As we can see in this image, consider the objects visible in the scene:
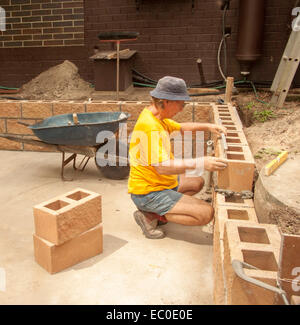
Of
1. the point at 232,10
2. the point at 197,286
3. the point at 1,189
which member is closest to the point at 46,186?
the point at 1,189

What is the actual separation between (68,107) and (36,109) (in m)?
0.53

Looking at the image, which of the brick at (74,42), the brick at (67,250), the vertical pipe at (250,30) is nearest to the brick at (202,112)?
the vertical pipe at (250,30)

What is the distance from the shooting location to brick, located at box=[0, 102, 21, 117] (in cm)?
577

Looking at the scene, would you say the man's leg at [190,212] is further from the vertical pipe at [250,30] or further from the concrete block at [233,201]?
the vertical pipe at [250,30]

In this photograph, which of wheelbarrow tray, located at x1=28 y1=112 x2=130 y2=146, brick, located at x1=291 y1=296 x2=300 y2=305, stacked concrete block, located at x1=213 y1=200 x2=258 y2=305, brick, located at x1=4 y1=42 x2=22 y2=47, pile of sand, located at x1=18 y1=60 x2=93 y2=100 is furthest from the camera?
brick, located at x1=4 y1=42 x2=22 y2=47

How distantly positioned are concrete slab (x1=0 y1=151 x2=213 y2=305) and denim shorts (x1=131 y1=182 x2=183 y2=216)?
1.01ft

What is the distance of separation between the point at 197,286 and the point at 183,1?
19.8 feet

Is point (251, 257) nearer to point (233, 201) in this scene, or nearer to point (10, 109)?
point (233, 201)

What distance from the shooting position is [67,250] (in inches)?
108

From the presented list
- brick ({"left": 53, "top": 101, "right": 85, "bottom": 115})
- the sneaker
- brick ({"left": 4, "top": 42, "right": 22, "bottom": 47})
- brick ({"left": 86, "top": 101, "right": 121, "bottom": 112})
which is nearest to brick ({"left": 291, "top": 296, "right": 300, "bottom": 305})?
the sneaker

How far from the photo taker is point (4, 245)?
123 inches

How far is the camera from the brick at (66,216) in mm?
2621

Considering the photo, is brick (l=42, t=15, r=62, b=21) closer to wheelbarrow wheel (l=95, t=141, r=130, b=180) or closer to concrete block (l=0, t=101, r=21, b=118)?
concrete block (l=0, t=101, r=21, b=118)

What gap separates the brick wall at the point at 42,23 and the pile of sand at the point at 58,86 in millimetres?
613
